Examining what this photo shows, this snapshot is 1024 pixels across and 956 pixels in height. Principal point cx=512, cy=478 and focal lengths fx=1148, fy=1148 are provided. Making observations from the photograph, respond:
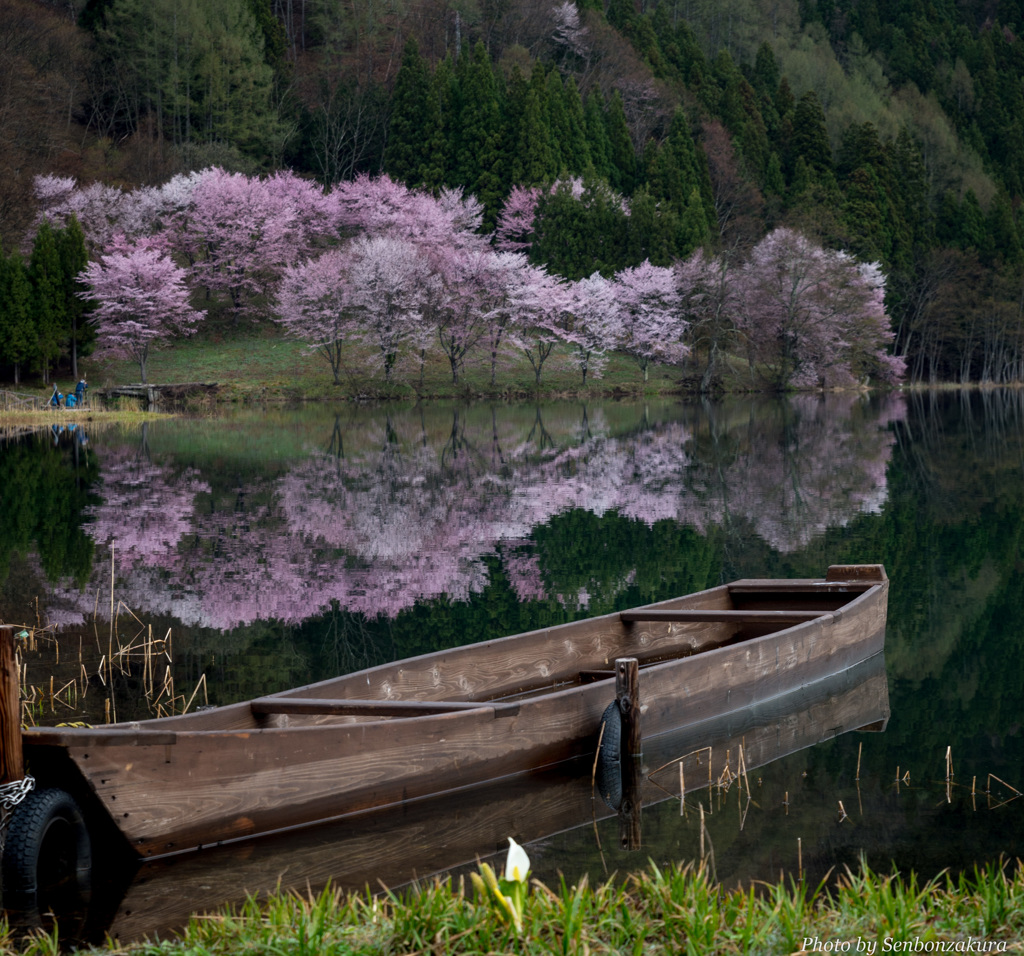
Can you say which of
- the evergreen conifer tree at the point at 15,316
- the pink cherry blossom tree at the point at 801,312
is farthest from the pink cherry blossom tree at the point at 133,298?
the pink cherry blossom tree at the point at 801,312

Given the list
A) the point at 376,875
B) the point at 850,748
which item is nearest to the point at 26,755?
the point at 376,875

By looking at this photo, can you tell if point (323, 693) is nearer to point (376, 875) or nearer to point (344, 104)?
point (376, 875)

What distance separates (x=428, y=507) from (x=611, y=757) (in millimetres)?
13503

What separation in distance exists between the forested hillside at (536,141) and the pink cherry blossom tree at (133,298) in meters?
1.80

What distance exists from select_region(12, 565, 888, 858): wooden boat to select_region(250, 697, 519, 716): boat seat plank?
0.01m

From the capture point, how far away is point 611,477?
1014 inches

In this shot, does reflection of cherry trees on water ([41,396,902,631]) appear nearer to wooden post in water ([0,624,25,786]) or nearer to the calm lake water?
the calm lake water

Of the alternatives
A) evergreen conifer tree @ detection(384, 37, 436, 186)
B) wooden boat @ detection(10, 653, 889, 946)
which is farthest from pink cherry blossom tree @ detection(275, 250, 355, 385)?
wooden boat @ detection(10, 653, 889, 946)

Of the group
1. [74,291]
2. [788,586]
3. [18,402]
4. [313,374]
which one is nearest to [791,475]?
[788,586]

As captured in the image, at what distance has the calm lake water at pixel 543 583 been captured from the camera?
7.00 m

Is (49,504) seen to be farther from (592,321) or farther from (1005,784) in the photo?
(592,321)

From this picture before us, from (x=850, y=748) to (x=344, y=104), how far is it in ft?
253

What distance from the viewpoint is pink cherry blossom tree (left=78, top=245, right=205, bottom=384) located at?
52.8m

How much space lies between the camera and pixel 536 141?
2795 inches
